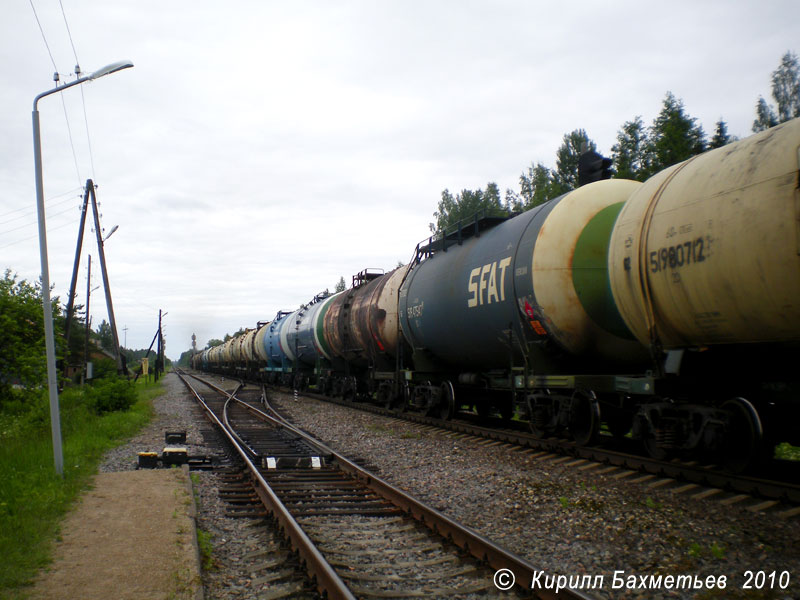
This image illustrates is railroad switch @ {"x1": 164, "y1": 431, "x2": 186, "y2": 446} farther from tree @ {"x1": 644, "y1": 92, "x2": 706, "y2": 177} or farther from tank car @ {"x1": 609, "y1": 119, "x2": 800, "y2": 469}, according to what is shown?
tree @ {"x1": 644, "y1": 92, "x2": 706, "y2": 177}

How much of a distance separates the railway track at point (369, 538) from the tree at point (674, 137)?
4573cm

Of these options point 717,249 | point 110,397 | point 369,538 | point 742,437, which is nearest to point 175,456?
point 369,538

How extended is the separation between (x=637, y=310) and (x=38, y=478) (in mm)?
7513

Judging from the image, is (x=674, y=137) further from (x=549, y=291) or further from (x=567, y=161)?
(x=549, y=291)

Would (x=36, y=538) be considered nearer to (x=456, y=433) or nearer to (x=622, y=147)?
(x=456, y=433)

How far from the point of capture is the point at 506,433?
33.6ft

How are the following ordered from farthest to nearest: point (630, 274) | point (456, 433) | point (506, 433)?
point (456, 433) → point (506, 433) → point (630, 274)

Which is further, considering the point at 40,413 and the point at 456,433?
the point at 40,413

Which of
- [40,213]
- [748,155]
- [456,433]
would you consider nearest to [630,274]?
[748,155]

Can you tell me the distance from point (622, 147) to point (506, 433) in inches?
2168

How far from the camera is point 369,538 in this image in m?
5.37

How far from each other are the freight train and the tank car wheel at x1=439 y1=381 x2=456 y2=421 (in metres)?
0.04

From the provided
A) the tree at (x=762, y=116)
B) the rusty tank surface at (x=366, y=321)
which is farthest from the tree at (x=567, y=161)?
A: the rusty tank surface at (x=366, y=321)

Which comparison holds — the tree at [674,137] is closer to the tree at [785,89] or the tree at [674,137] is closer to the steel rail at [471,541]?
the tree at [785,89]
